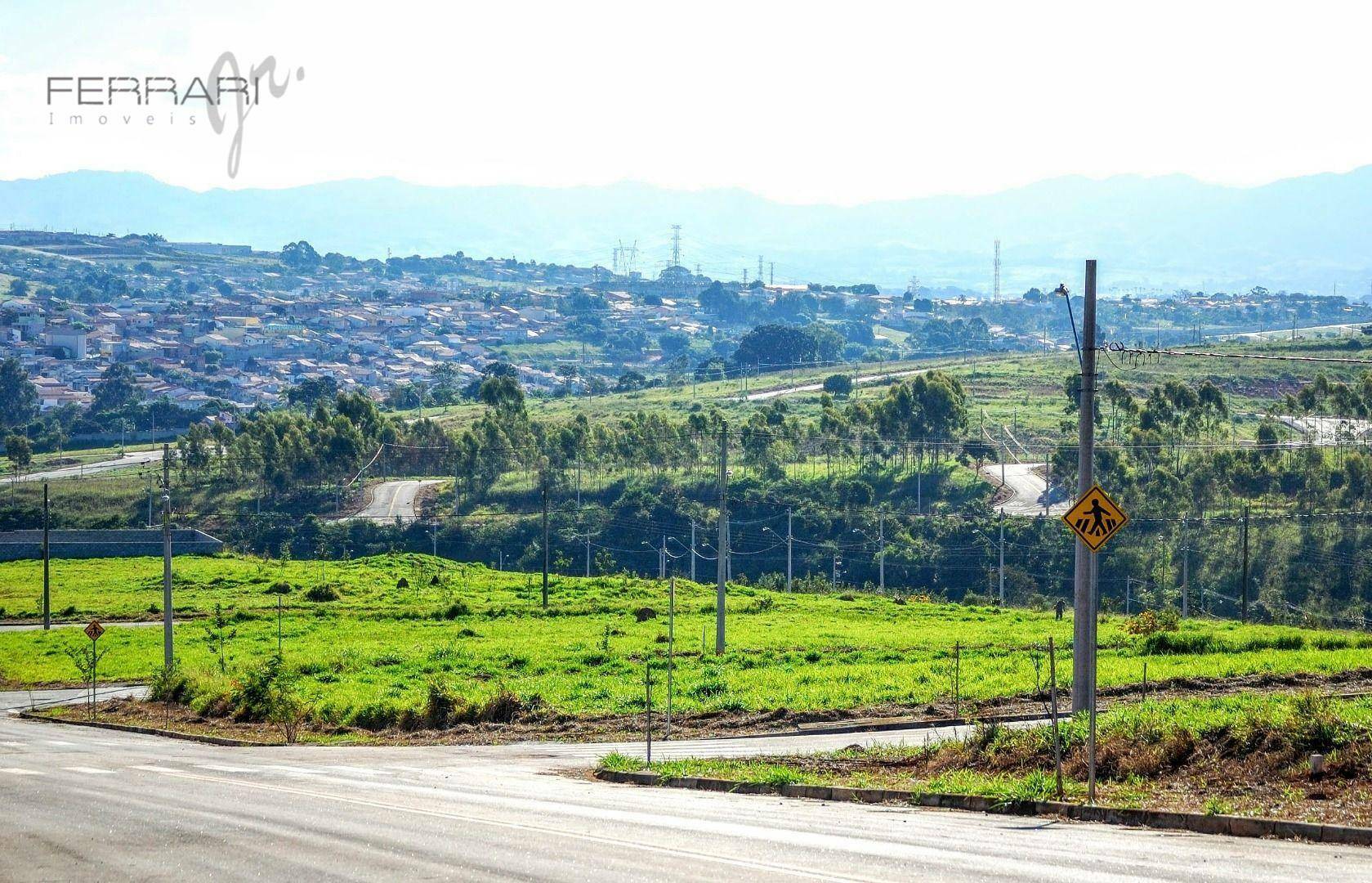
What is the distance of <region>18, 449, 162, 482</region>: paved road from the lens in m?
156

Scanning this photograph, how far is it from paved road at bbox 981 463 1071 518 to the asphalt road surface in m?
92.3

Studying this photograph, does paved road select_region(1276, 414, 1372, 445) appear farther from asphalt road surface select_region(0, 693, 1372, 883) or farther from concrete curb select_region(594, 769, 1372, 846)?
asphalt road surface select_region(0, 693, 1372, 883)

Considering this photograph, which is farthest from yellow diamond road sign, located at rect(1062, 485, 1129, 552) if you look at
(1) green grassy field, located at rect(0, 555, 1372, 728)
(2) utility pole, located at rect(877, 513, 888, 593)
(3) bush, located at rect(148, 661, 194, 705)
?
(2) utility pole, located at rect(877, 513, 888, 593)

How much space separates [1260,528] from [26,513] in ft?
316

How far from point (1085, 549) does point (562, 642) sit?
38517 millimetres

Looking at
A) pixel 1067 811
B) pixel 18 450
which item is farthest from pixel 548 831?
pixel 18 450

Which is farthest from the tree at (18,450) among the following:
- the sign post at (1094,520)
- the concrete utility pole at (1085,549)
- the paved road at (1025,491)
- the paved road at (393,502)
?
the sign post at (1094,520)

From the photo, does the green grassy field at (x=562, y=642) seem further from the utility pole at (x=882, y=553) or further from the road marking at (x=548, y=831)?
the utility pole at (x=882, y=553)

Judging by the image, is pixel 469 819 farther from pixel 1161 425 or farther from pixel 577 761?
pixel 1161 425

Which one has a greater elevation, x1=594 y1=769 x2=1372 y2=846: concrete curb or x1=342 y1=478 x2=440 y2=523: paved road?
x1=594 y1=769 x2=1372 y2=846: concrete curb

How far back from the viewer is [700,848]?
16.0m

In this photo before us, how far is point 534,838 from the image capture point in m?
17.3

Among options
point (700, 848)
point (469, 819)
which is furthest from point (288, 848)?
point (700, 848)

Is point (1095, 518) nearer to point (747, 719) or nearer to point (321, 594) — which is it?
point (747, 719)
